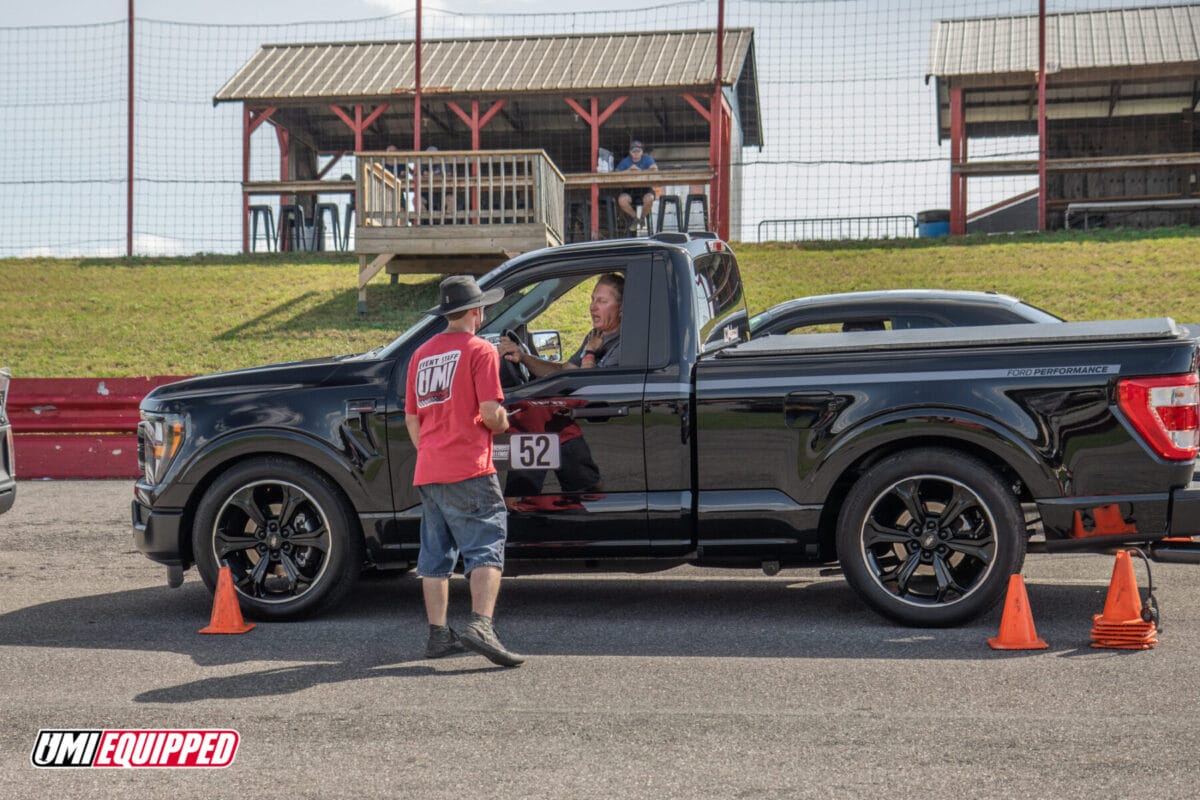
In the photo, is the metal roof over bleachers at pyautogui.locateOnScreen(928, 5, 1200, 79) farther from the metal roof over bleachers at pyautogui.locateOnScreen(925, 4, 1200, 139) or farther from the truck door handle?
the truck door handle

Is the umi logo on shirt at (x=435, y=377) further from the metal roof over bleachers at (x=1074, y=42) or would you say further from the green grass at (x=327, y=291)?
the metal roof over bleachers at (x=1074, y=42)

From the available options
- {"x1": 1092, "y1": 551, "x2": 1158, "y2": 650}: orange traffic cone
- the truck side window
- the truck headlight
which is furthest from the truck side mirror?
{"x1": 1092, "y1": 551, "x2": 1158, "y2": 650}: orange traffic cone

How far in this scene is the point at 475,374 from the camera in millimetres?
5840

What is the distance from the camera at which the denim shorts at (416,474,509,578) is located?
19.2 ft

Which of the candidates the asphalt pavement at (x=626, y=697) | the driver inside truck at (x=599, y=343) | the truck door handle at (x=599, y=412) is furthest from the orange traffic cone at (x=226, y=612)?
the truck door handle at (x=599, y=412)

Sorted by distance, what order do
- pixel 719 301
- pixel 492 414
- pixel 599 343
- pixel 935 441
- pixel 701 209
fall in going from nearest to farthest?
pixel 492 414
pixel 935 441
pixel 599 343
pixel 719 301
pixel 701 209

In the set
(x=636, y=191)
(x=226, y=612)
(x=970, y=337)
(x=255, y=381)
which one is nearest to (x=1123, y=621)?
(x=970, y=337)

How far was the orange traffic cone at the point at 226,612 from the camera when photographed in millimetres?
6500

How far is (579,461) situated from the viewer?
6512 mm

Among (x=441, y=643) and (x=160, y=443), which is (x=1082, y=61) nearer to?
(x=160, y=443)

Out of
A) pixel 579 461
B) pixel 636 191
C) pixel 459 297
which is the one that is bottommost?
pixel 579 461

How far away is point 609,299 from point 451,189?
43.0 ft

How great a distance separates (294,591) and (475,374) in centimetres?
172

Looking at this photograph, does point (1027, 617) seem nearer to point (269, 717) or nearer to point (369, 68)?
point (269, 717)
